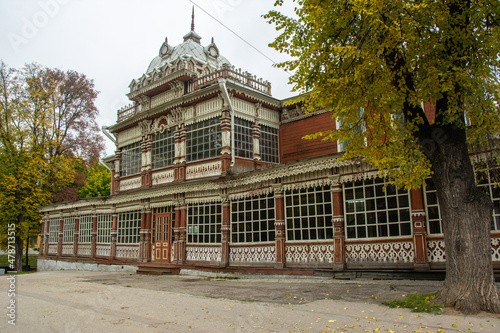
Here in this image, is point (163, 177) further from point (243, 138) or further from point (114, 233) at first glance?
point (114, 233)

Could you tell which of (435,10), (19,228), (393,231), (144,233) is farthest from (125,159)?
(435,10)

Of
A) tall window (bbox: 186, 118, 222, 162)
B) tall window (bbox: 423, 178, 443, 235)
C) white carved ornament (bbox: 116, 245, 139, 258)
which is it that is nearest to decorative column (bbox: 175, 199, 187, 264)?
tall window (bbox: 186, 118, 222, 162)

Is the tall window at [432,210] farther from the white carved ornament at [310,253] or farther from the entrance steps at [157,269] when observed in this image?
the entrance steps at [157,269]

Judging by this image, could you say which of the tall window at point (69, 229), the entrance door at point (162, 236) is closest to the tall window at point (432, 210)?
the entrance door at point (162, 236)

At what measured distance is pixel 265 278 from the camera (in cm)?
1384

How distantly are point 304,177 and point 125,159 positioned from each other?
520 inches

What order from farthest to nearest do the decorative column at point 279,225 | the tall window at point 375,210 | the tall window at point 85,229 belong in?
the tall window at point 85,229 → the decorative column at point 279,225 → the tall window at point 375,210

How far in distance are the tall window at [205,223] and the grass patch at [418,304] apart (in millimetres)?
9565

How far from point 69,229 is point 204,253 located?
44.8 feet

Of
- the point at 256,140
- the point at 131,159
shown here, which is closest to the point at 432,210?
the point at 256,140

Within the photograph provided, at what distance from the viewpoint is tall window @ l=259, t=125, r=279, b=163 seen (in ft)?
59.8

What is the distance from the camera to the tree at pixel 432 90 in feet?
23.1

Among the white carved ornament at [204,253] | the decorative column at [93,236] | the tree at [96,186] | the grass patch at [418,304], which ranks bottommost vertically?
the grass patch at [418,304]

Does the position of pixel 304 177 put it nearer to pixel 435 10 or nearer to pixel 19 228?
pixel 435 10
